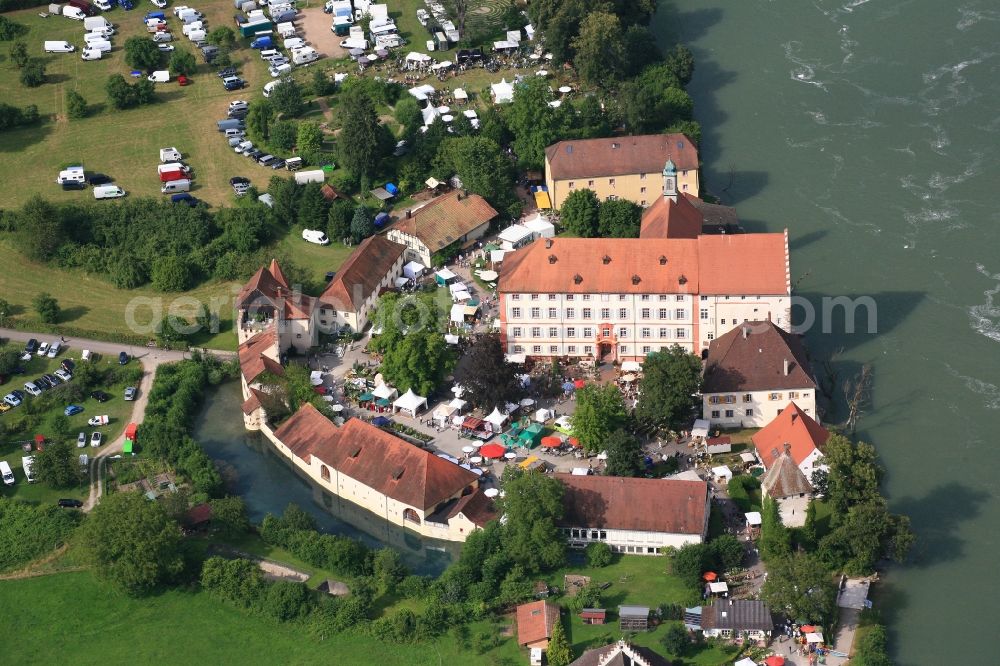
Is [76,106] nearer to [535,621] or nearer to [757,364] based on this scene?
[757,364]

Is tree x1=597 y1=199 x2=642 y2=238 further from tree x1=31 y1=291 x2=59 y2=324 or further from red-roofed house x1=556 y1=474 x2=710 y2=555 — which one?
tree x1=31 y1=291 x2=59 y2=324

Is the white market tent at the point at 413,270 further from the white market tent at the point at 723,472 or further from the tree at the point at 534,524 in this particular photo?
the white market tent at the point at 723,472

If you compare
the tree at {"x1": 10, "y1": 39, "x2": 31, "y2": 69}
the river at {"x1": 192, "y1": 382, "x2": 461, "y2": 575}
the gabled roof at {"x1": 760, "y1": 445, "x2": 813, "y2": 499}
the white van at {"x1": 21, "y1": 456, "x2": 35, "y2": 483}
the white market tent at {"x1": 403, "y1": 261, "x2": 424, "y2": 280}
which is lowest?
the river at {"x1": 192, "y1": 382, "x2": 461, "y2": 575}

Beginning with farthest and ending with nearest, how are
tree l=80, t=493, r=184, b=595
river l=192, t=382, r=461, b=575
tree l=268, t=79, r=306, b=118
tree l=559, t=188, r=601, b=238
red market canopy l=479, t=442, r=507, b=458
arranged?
1. tree l=268, t=79, r=306, b=118
2. tree l=559, t=188, r=601, b=238
3. red market canopy l=479, t=442, r=507, b=458
4. river l=192, t=382, r=461, b=575
5. tree l=80, t=493, r=184, b=595

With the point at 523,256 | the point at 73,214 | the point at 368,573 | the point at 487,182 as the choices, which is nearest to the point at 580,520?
the point at 368,573

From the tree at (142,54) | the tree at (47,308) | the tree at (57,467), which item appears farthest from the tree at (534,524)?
the tree at (142,54)

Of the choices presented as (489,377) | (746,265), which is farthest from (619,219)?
(489,377)

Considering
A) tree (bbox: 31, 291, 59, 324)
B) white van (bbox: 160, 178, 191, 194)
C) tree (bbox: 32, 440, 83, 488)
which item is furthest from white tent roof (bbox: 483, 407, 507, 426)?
white van (bbox: 160, 178, 191, 194)
